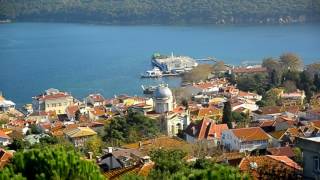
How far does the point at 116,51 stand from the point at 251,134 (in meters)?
32.7

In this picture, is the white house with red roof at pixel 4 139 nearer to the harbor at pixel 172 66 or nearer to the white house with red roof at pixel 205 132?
the white house with red roof at pixel 205 132

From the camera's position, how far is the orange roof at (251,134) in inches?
452

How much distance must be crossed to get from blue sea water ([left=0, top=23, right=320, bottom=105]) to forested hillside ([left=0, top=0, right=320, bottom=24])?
3622 mm

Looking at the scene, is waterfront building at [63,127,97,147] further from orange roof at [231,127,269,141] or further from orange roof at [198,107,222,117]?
orange roof at [198,107,222,117]

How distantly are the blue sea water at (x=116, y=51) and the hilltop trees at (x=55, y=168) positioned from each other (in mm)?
19337

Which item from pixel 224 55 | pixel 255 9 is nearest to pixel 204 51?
pixel 224 55

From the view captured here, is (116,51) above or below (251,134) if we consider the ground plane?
below

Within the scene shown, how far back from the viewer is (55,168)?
518 centimetres

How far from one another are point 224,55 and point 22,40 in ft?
73.4

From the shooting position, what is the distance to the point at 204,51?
4244 centimetres

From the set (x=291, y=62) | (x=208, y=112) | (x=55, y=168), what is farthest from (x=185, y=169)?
(x=291, y=62)

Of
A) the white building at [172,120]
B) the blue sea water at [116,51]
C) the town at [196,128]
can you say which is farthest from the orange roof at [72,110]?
the blue sea water at [116,51]

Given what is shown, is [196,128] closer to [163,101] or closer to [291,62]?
[163,101]

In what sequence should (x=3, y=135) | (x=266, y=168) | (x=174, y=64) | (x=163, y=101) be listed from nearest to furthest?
1. (x=266, y=168)
2. (x=3, y=135)
3. (x=163, y=101)
4. (x=174, y=64)
